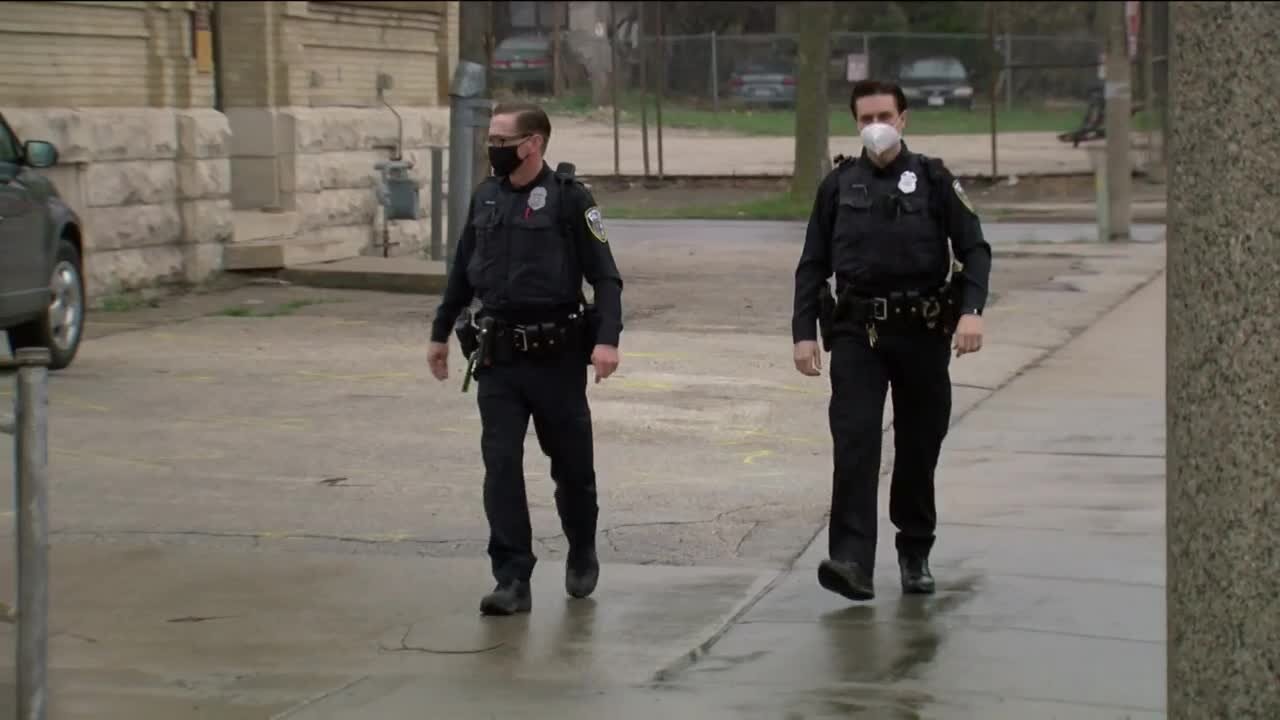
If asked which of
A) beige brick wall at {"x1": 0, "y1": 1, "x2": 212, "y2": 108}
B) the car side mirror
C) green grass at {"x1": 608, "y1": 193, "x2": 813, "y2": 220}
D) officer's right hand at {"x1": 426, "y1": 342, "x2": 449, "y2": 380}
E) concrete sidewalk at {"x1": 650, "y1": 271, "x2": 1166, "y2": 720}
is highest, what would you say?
beige brick wall at {"x1": 0, "y1": 1, "x2": 212, "y2": 108}

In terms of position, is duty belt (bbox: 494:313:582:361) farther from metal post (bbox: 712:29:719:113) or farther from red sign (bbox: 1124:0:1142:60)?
metal post (bbox: 712:29:719:113)

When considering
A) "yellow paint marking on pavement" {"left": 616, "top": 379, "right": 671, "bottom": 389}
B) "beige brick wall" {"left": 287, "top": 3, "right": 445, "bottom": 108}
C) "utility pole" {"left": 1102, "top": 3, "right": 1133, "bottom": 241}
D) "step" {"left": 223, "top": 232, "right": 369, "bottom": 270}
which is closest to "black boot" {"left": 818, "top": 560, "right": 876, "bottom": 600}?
"yellow paint marking on pavement" {"left": 616, "top": 379, "right": 671, "bottom": 389}

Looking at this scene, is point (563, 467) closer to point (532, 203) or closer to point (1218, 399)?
point (532, 203)

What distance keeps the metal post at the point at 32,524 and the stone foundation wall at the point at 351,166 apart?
14224 millimetres

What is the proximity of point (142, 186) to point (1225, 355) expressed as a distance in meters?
14.4

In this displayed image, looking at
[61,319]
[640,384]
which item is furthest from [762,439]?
[61,319]

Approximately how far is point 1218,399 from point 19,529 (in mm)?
2927

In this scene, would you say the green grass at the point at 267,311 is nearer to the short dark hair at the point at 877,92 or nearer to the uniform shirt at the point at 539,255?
the uniform shirt at the point at 539,255

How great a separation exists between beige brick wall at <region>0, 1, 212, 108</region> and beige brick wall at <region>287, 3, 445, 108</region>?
175 cm

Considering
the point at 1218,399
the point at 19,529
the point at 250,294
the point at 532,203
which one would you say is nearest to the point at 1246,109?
the point at 1218,399

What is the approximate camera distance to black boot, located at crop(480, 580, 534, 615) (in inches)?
276

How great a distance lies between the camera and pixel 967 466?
989 cm

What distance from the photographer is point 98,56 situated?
17109mm

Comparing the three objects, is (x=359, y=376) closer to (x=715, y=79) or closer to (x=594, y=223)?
(x=594, y=223)
